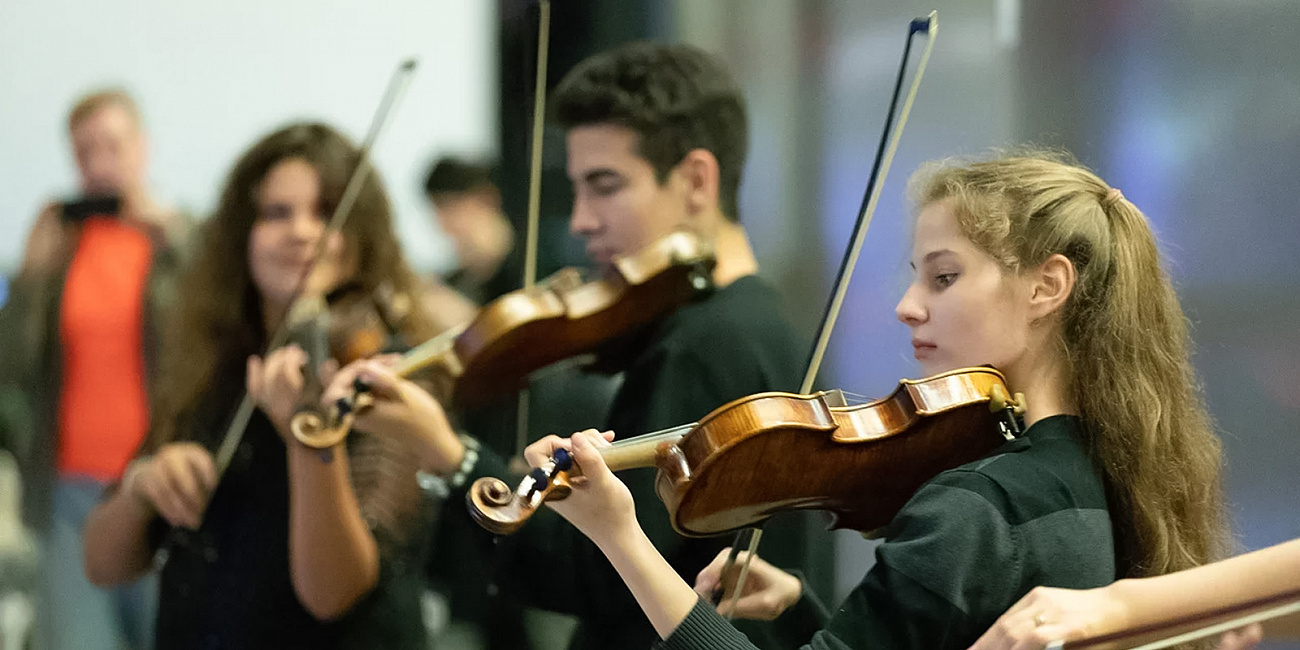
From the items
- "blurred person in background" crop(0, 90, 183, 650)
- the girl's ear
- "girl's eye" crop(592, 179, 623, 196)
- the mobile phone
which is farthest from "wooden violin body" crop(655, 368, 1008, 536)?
the mobile phone

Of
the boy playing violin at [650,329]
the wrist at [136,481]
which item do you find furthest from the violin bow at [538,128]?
the wrist at [136,481]

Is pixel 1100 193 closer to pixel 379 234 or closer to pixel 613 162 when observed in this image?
pixel 613 162

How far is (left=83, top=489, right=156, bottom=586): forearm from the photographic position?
2.51 meters

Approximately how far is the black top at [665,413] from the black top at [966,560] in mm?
517

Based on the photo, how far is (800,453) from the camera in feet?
4.49

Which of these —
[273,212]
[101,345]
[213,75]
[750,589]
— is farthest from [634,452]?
[213,75]

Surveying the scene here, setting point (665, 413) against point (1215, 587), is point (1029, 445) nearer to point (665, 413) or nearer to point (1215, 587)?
point (1215, 587)

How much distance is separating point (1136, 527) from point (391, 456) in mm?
1350

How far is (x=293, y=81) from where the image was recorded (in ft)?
9.89

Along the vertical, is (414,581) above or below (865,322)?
below

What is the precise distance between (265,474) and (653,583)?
127 centimetres

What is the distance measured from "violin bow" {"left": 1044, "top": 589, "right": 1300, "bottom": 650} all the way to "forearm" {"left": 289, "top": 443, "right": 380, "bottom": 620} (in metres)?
1.38

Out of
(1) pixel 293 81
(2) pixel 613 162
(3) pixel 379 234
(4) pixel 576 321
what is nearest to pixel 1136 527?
(4) pixel 576 321

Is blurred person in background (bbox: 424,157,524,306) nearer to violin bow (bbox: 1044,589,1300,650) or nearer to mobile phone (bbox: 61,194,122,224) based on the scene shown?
mobile phone (bbox: 61,194,122,224)
